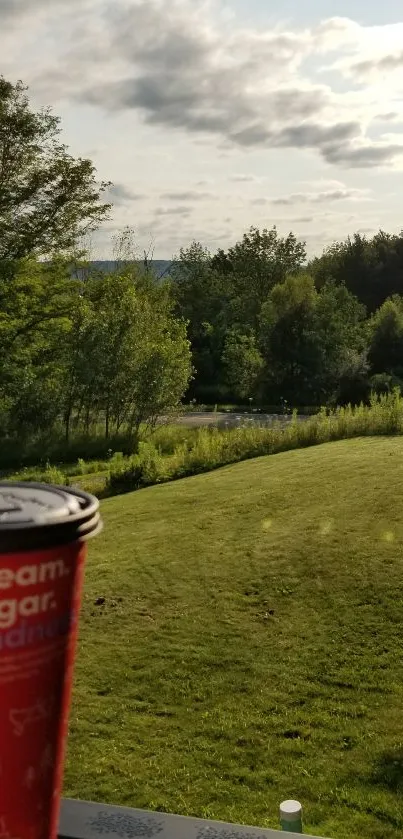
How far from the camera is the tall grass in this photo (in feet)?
53.0

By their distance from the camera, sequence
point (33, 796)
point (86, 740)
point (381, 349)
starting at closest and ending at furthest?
1. point (33, 796)
2. point (86, 740)
3. point (381, 349)

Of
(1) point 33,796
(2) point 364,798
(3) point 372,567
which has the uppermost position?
Answer: (1) point 33,796

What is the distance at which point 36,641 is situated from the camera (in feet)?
4.90

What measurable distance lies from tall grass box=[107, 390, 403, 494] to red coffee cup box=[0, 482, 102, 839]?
46.4 ft

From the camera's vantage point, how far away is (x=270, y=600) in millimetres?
7922

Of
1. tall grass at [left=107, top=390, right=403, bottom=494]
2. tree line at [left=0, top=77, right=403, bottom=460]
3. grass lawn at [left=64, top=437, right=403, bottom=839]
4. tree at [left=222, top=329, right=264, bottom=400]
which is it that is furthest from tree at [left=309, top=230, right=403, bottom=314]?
grass lawn at [left=64, top=437, right=403, bottom=839]

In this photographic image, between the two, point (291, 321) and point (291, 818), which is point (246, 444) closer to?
point (291, 818)

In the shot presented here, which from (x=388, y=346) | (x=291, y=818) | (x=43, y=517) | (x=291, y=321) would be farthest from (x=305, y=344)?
(x=43, y=517)

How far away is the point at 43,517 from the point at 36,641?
0.85ft

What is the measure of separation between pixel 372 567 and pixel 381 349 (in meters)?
30.3

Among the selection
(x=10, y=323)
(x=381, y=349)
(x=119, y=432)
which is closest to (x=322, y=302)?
(x=381, y=349)

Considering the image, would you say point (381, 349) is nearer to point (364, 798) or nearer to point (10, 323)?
point (10, 323)

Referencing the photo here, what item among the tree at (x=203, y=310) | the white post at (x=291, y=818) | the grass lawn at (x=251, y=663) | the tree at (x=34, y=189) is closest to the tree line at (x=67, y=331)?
the tree at (x=34, y=189)

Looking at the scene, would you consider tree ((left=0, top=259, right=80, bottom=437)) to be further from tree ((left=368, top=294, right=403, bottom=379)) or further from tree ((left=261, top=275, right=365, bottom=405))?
tree ((left=368, top=294, right=403, bottom=379))
